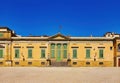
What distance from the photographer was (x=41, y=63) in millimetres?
54031

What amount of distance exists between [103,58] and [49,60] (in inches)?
360

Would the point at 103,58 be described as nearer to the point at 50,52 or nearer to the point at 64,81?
the point at 50,52

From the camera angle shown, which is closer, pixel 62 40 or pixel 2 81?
pixel 2 81

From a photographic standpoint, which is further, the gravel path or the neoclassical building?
the neoclassical building

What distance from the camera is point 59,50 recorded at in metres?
54.0

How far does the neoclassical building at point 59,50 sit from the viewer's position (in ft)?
177

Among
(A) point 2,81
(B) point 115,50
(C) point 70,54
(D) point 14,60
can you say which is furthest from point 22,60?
(A) point 2,81

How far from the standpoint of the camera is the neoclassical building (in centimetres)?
5384

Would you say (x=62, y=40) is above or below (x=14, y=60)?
above

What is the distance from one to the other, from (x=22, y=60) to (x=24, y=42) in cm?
307

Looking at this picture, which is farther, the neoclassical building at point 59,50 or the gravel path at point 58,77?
the neoclassical building at point 59,50

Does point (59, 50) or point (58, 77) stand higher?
point (59, 50)

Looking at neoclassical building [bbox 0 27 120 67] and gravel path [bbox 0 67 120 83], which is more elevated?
neoclassical building [bbox 0 27 120 67]

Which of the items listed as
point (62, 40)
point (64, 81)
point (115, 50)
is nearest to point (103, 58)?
point (115, 50)
